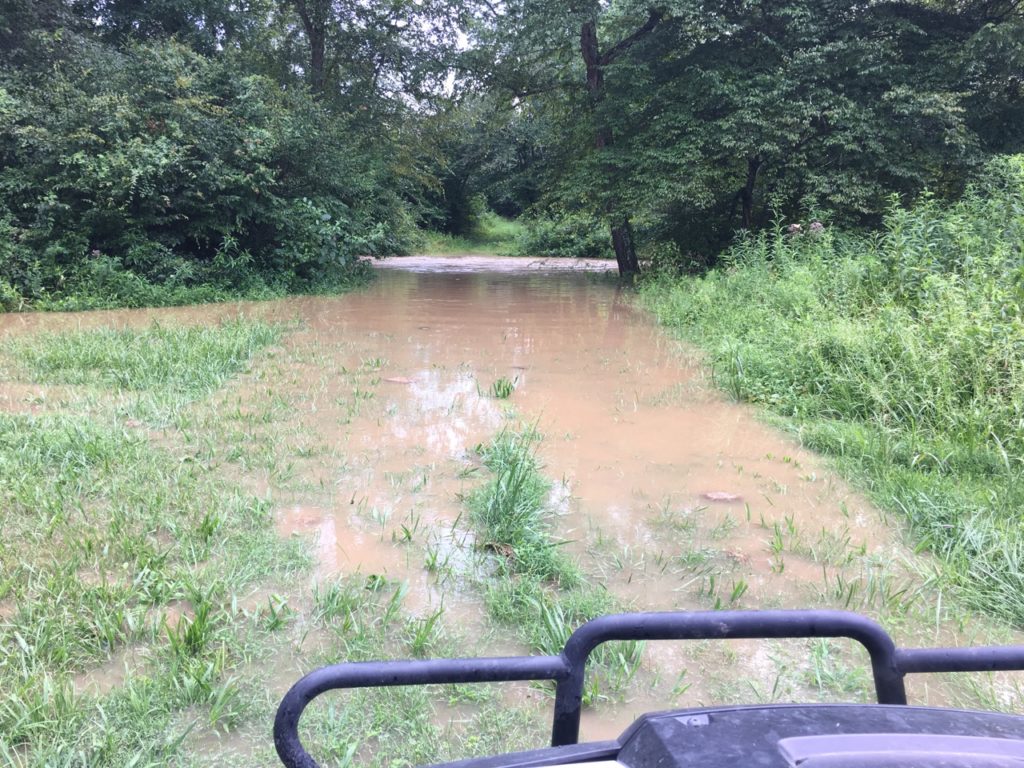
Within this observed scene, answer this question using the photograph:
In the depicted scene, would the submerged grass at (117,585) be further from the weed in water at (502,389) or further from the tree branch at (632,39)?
the tree branch at (632,39)

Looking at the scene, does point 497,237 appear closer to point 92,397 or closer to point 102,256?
point 102,256

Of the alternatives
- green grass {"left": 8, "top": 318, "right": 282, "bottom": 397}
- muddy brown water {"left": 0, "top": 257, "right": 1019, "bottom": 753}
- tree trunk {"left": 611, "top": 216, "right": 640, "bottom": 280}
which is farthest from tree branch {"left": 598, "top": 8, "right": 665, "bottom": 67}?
green grass {"left": 8, "top": 318, "right": 282, "bottom": 397}

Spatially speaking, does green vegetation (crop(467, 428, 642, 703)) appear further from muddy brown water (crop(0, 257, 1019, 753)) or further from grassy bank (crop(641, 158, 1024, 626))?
grassy bank (crop(641, 158, 1024, 626))

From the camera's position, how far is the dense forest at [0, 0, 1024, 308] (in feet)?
38.4

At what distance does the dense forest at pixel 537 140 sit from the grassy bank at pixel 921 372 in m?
3.79

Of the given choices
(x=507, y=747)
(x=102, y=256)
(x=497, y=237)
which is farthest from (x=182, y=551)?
(x=497, y=237)

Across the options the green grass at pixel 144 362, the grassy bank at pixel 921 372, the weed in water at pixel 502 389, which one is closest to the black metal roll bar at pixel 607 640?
the grassy bank at pixel 921 372

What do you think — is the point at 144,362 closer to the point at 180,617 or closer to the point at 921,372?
the point at 180,617

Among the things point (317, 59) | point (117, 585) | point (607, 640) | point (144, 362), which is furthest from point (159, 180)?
point (607, 640)

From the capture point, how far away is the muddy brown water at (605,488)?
3.03 meters

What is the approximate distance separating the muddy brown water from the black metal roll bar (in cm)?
123

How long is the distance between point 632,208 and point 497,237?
2521 centimetres

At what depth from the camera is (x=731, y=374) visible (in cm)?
662

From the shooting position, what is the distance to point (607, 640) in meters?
1.24
